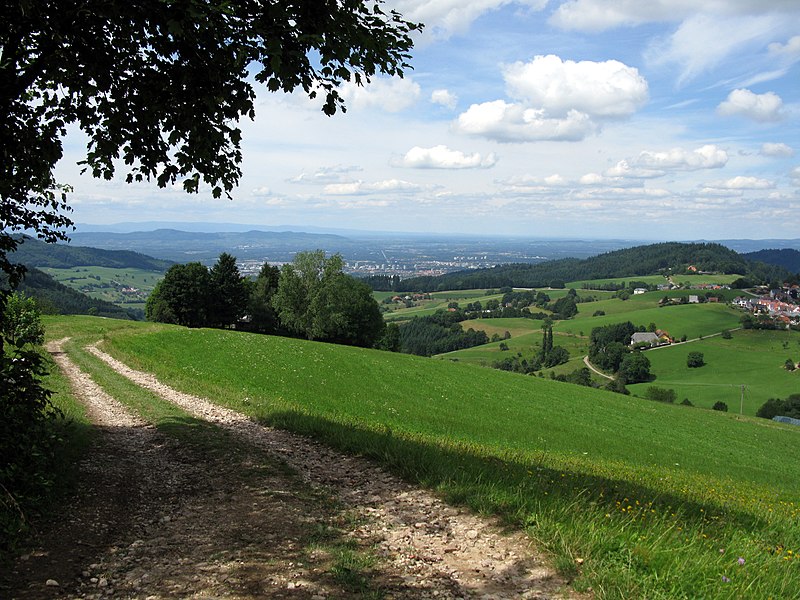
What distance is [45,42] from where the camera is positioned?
693 cm

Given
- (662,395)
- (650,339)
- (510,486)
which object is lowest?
(662,395)

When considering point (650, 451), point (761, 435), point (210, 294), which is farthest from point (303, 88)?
point (210, 294)

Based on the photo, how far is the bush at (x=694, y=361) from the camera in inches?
4070

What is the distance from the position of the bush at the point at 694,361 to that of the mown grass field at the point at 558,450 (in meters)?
60.1

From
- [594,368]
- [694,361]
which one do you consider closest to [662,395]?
[694,361]

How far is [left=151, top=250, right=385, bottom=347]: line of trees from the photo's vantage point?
6397 centimetres

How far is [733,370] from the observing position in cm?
9869

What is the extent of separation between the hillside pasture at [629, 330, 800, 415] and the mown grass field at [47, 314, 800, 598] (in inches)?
1466

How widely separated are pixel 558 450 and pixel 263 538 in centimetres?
1625

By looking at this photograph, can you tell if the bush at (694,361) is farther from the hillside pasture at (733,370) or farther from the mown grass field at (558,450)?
the mown grass field at (558,450)

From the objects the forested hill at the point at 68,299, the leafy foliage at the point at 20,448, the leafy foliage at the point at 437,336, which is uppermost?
the leafy foliage at the point at 20,448

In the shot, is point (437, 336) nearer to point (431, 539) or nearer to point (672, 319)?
point (672, 319)

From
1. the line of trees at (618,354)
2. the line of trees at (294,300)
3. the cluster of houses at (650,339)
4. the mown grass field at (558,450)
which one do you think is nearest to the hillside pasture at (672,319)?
→ the cluster of houses at (650,339)

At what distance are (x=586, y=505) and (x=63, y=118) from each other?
371 inches
